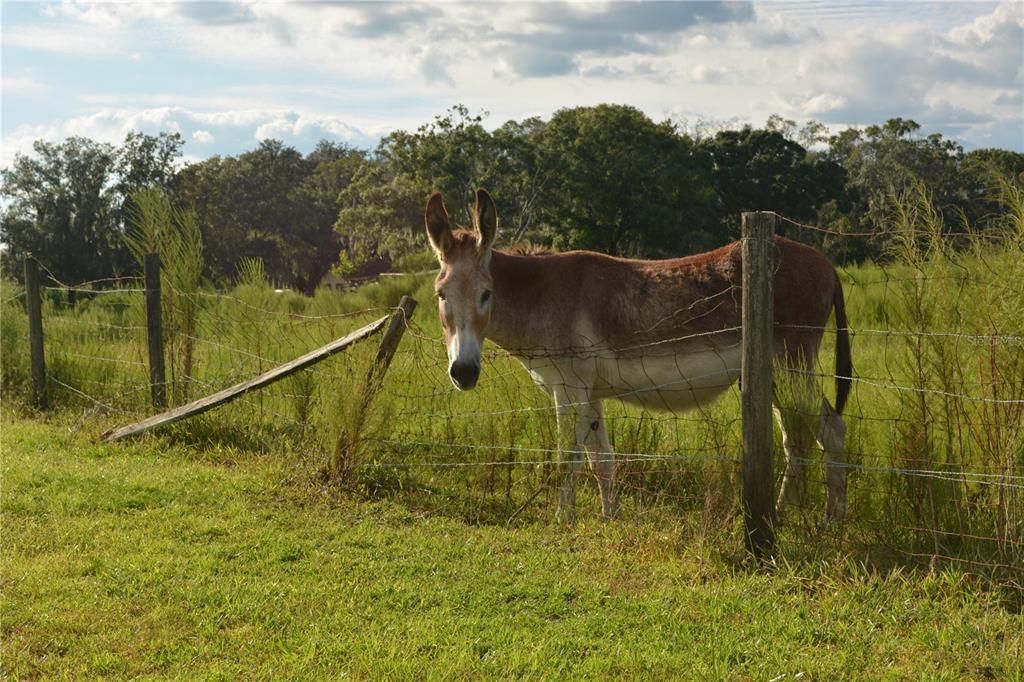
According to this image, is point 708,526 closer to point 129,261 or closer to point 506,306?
point 506,306

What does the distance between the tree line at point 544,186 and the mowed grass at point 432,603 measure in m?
28.2

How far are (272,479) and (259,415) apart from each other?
1732 millimetres

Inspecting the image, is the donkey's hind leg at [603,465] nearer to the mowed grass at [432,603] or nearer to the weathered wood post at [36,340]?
the mowed grass at [432,603]

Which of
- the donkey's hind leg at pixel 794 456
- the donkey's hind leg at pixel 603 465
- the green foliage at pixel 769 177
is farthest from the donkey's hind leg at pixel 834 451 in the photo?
the green foliage at pixel 769 177

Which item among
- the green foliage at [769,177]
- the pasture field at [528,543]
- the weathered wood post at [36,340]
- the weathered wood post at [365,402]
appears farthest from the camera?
the green foliage at [769,177]

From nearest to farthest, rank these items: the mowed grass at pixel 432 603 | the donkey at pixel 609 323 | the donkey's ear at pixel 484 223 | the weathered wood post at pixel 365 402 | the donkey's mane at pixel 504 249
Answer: the mowed grass at pixel 432 603 → the donkey at pixel 609 323 → the donkey's ear at pixel 484 223 → the donkey's mane at pixel 504 249 → the weathered wood post at pixel 365 402

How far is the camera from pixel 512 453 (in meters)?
7.26

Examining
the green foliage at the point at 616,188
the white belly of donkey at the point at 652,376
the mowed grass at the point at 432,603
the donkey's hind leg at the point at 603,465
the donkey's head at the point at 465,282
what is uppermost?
the green foliage at the point at 616,188

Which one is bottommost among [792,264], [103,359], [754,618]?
[754,618]

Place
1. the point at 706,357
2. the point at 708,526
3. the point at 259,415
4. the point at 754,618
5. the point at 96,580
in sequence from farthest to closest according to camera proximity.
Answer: the point at 259,415 < the point at 706,357 < the point at 708,526 < the point at 96,580 < the point at 754,618

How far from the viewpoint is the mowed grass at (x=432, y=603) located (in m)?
4.40

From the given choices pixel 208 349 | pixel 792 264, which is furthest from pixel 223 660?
pixel 208 349

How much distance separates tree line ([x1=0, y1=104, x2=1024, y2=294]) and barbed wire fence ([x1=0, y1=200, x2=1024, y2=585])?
2386 centimetres

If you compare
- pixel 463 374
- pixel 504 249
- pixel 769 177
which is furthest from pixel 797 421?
pixel 769 177
